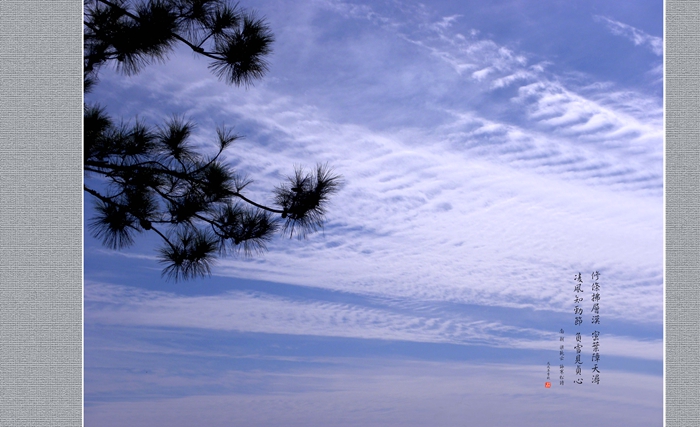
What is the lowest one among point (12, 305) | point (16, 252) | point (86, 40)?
point (12, 305)

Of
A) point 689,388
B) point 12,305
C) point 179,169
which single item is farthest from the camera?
point 179,169

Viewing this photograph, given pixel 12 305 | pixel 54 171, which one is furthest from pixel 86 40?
pixel 12 305

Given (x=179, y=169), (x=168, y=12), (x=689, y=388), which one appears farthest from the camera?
(x=179, y=169)

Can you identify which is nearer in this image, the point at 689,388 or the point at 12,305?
the point at 12,305

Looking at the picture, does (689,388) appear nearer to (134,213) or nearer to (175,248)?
(175,248)

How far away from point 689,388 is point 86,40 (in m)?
2.77

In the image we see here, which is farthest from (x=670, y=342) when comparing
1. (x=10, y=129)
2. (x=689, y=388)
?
(x=10, y=129)

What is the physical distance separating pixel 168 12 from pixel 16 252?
121 centimetres

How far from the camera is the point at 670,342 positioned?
2055 mm

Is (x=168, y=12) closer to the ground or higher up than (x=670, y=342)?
higher up

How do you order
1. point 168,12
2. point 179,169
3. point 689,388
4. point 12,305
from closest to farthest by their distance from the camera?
point 12,305, point 689,388, point 168,12, point 179,169

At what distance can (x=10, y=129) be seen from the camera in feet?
5.78

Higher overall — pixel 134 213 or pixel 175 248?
pixel 134 213

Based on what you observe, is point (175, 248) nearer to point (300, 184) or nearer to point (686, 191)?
point (300, 184)
